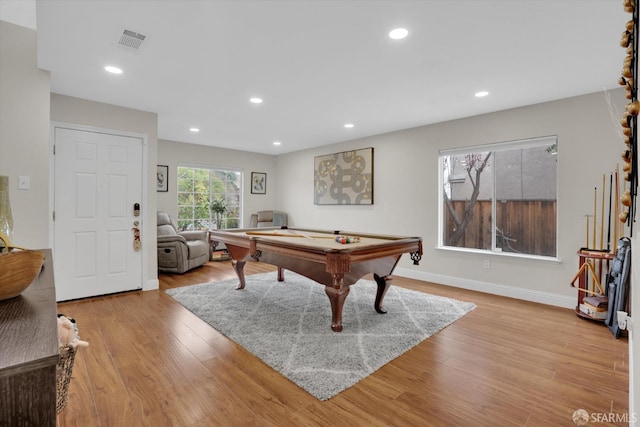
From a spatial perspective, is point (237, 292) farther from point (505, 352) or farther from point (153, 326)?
point (505, 352)

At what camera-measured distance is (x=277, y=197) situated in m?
7.42

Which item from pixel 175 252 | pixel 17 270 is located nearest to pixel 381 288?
pixel 17 270

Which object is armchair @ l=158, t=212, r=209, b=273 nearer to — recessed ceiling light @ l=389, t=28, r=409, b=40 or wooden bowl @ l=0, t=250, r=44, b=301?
recessed ceiling light @ l=389, t=28, r=409, b=40

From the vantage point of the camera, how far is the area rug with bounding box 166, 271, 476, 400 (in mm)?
2104

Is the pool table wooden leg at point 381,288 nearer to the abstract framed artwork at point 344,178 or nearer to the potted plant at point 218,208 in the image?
the abstract framed artwork at point 344,178

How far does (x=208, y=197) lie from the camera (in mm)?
6566

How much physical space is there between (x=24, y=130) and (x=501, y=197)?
5319mm

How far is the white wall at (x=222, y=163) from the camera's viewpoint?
5.92 meters

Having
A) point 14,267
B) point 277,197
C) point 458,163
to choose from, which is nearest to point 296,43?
point 14,267

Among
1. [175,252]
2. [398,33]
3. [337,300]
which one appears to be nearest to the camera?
[398,33]

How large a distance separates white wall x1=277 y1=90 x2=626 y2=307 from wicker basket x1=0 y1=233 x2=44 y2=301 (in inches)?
163

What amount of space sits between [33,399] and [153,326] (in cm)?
265

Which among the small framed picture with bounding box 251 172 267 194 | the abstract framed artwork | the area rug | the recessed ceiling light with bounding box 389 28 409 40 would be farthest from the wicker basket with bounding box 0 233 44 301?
the small framed picture with bounding box 251 172 267 194

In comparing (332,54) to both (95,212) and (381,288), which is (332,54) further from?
(95,212)
